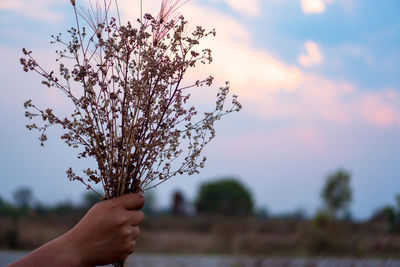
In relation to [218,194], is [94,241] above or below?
below

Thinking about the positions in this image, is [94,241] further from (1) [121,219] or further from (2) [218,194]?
(2) [218,194]

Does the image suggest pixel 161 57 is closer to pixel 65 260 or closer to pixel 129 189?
pixel 129 189

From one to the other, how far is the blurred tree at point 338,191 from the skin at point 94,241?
86.1ft

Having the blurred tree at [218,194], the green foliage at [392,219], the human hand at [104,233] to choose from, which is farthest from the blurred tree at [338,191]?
the human hand at [104,233]

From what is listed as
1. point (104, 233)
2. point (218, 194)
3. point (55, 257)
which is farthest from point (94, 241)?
point (218, 194)

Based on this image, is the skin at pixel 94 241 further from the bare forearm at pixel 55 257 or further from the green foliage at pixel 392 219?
the green foliage at pixel 392 219

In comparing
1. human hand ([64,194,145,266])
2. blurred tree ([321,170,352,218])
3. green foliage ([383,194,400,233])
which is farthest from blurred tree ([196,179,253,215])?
human hand ([64,194,145,266])

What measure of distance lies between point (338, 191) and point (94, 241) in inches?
1049

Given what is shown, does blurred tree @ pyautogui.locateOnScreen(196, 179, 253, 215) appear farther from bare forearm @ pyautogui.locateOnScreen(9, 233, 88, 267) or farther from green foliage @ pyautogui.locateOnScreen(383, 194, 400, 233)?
bare forearm @ pyautogui.locateOnScreen(9, 233, 88, 267)

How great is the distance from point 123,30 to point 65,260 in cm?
108

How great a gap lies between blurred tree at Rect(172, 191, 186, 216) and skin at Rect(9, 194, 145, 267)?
32809mm

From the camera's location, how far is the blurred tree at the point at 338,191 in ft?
90.3

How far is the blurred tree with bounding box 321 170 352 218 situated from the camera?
90.3 feet

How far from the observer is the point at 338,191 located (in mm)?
27672
